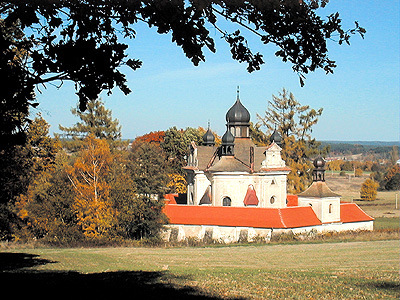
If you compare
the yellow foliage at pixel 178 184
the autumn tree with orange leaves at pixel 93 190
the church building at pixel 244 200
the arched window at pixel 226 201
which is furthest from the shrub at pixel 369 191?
the autumn tree with orange leaves at pixel 93 190

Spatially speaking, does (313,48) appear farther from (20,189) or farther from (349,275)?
(20,189)

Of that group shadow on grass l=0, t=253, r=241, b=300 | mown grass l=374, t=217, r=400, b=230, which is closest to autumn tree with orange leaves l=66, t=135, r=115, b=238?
shadow on grass l=0, t=253, r=241, b=300

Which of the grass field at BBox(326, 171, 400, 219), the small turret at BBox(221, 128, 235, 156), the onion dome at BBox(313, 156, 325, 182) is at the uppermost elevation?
the small turret at BBox(221, 128, 235, 156)

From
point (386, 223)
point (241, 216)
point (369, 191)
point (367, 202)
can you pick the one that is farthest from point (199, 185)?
point (369, 191)

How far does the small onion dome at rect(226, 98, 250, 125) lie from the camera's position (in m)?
49.7

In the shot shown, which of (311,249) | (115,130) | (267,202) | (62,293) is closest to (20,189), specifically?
(62,293)

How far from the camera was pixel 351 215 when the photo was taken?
4806 cm

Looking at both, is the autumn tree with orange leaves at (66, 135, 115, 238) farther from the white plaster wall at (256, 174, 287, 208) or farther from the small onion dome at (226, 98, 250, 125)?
the small onion dome at (226, 98, 250, 125)

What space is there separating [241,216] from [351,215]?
11817 millimetres

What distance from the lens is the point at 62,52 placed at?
25.3 feet

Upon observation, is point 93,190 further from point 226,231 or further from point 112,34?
point 112,34

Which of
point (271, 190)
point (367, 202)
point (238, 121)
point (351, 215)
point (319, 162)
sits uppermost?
point (238, 121)

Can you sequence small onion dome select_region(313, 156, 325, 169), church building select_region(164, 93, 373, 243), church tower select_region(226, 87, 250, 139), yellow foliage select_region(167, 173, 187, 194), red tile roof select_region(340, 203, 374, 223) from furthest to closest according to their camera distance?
yellow foliage select_region(167, 173, 187, 194)
church tower select_region(226, 87, 250, 139)
small onion dome select_region(313, 156, 325, 169)
red tile roof select_region(340, 203, 374, 223)
church building select_region(164, 93, 373, 243)

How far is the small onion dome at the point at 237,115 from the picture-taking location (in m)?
49.7
